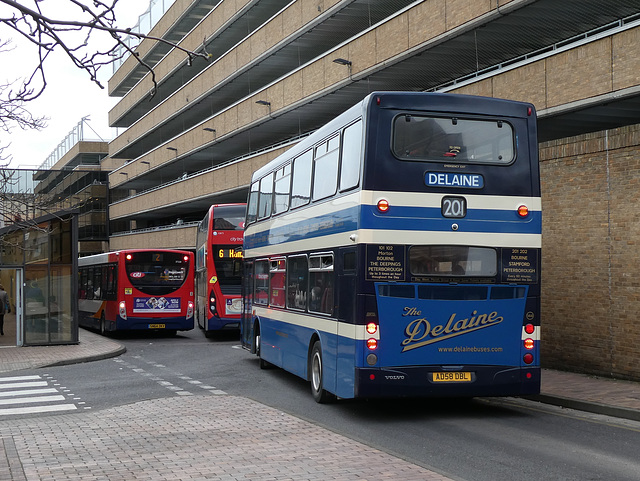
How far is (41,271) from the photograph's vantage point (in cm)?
2220

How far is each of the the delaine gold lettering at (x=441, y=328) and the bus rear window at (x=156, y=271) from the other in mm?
16421

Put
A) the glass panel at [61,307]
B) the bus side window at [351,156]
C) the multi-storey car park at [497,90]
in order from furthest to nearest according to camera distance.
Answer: the glass panel at [61,307] → the multi-storey car park at [497,90] → the bus side window at [351,156]

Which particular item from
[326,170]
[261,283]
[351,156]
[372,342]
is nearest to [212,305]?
[261,283]

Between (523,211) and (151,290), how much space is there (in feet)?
55.7

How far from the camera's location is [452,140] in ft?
34.7

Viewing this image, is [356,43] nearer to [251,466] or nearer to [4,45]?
[4,45]

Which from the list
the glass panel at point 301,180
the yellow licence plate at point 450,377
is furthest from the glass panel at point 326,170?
the yellow licence plate at point 450,377

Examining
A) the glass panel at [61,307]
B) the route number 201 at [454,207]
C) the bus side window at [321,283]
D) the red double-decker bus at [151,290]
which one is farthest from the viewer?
the red double-decker bus at [151,290]

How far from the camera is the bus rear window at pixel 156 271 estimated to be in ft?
84.1

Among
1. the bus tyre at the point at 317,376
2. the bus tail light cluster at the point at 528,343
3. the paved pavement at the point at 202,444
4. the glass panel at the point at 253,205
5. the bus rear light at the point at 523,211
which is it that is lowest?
the paved pavement at the point at 202,444

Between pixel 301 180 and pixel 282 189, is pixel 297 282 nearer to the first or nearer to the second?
pixel 301 180

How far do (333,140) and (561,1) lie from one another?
841 centimetres

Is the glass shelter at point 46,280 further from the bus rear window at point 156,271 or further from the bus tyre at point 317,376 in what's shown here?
the bus tyre at point 317,376

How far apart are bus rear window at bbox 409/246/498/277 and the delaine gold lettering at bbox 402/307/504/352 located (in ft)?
1.62
